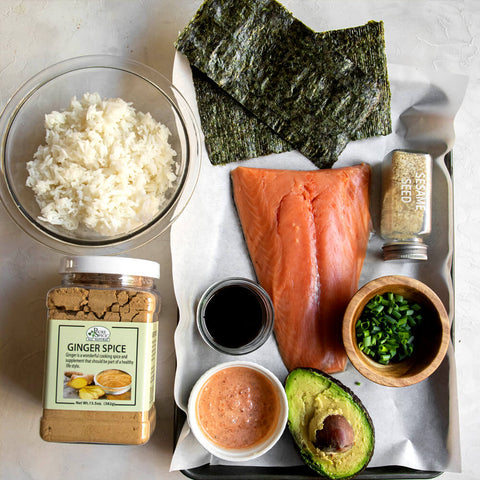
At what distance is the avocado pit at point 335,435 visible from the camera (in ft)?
3.85

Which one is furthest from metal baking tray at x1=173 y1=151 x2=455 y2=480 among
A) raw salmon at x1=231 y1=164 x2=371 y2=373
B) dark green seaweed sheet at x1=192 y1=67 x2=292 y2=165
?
dark green seaweed sheet at x1=192 y1=67 x2=292 y2=165

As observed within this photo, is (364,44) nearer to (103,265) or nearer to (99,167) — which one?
(99,167)

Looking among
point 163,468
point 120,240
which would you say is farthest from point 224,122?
point 163,468

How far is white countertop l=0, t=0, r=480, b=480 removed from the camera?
1386 millimetres

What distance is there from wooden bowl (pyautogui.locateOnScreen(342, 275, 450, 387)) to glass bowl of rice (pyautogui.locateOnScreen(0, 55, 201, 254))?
1.90 feet

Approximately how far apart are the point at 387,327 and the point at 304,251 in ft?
1.04

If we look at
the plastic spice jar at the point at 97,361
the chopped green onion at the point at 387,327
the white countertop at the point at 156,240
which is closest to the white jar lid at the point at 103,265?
the plastic spice jar at the point at 97,361

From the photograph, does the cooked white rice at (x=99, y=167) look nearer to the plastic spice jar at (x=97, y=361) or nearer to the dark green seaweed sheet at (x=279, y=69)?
the plastic spice jar at (x=97, y=361)

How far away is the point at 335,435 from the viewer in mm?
1174

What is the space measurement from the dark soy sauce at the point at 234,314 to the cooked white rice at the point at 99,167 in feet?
1.04

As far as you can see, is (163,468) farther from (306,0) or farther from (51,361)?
(306,0)

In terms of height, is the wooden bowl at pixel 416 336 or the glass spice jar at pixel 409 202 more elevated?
the glass spice jar at pixel 409 202

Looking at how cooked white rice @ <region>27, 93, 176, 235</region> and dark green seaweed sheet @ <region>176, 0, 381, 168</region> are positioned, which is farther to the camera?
dark green seaweed sheet @ <region>176, 0, 381, 168</region>

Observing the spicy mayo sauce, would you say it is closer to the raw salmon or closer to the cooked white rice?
the raw salmon
